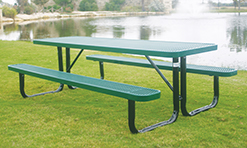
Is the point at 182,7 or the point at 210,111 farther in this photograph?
the point at 182,7

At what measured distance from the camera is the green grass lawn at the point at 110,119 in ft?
8.05

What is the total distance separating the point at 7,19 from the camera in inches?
1545

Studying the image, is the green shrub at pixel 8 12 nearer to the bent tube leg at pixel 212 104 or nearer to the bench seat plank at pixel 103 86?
the bench seat plank at pixel 103 86

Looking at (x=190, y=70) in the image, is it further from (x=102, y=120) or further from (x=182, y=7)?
(x=182, y=7)

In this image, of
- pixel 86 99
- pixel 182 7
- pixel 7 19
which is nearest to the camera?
pixel 86 99

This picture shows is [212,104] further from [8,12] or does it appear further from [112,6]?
[112,6]

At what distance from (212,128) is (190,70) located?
0.82 m

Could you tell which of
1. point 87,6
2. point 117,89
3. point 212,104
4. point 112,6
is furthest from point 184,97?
point 112,6

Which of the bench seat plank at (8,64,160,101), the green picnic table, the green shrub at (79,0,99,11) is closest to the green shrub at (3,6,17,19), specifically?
the green shrub at (79,0,99,11)

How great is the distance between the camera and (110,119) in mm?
2996

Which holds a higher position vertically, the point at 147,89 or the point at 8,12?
the point at 8,12

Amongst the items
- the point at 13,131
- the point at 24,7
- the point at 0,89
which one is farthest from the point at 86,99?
the point at 24,7

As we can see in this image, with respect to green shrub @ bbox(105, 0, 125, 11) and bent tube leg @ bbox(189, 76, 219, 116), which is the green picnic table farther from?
green shrub @ bbox(105, 0, 125, 11)

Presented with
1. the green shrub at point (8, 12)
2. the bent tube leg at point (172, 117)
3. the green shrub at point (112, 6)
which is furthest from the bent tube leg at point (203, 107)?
the green shrub at point (112, 6)
